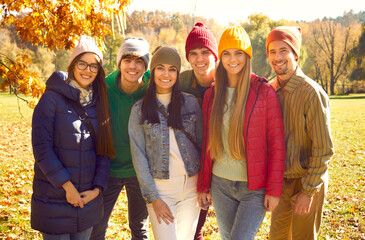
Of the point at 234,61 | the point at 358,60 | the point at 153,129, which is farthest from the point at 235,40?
the point at 358,60

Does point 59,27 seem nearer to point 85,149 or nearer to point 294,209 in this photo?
point 85,149

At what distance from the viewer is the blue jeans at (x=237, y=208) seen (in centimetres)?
250

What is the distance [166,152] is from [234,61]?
1.08 m

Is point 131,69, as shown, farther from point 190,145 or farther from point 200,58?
point 190,145

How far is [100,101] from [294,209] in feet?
7.10

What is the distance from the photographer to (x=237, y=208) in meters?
2.65

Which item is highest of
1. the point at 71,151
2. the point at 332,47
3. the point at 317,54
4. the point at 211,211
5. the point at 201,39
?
the point at 332,47

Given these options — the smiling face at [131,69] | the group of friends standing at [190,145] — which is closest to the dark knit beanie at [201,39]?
the group of friends standing at [190,145]

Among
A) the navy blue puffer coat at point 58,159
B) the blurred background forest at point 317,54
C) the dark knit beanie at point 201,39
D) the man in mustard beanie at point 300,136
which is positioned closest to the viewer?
the navy blue puffer coat at point 58,159

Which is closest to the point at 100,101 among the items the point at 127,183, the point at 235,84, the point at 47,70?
the point at 127,183

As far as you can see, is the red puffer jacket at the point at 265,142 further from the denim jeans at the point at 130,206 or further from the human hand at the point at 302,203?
the denim jeans at the point at 130,206

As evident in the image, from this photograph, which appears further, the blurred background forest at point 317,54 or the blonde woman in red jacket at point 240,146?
the blurred background forest at point 317,54

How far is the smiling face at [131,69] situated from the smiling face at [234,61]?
0.98 metres

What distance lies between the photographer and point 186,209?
281 centimetres
